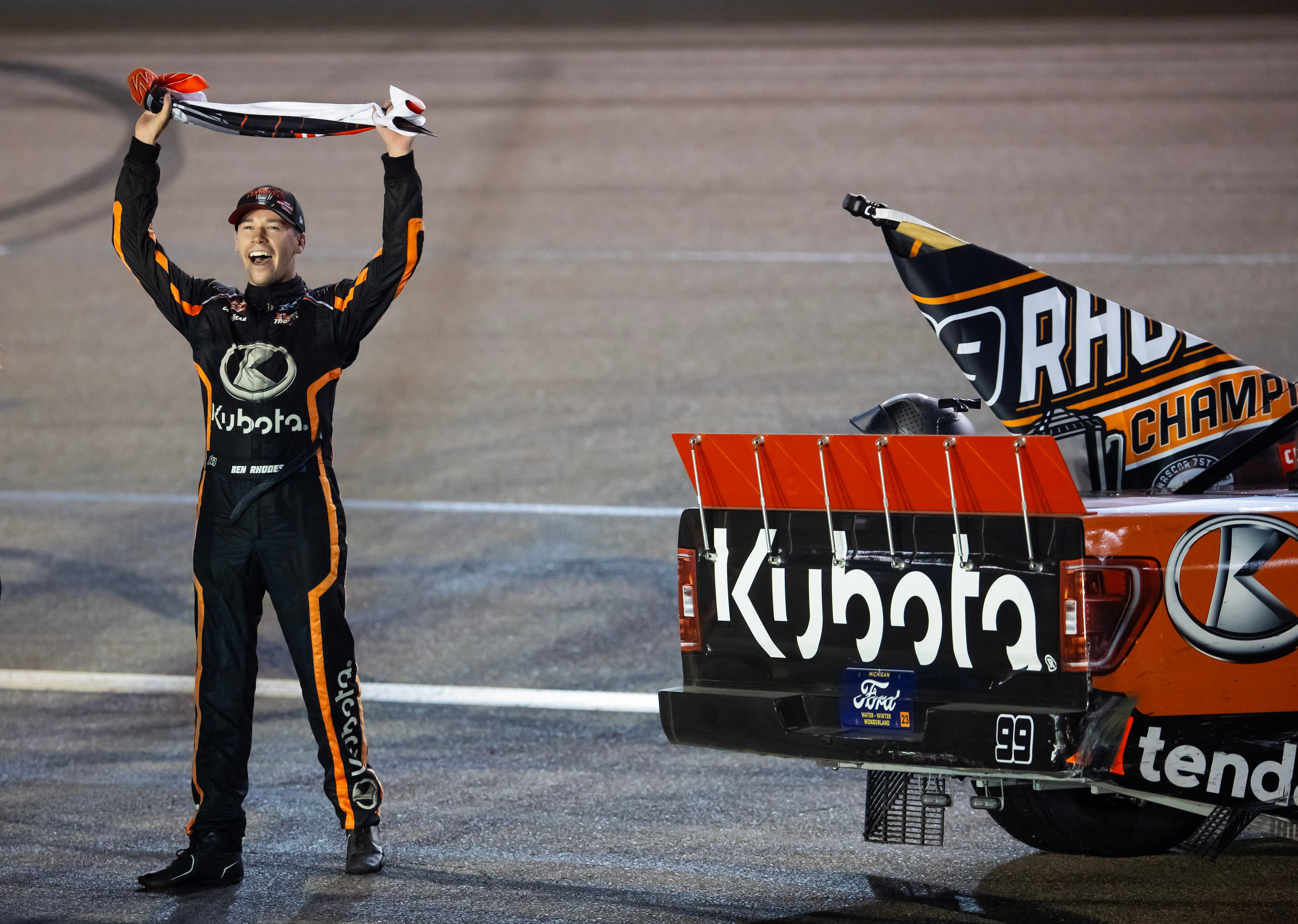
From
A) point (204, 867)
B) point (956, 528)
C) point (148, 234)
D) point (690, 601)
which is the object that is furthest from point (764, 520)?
point (148, 234)

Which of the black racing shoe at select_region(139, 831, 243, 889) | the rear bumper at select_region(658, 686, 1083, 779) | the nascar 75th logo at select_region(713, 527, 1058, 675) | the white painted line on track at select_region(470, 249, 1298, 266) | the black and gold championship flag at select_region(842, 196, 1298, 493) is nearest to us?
the rear bumper at select_region(658, 686, 1083, 779)

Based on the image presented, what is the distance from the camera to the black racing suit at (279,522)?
14.8ft

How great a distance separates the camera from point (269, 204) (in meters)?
4.62

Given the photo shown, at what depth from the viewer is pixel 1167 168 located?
15000 millimetres

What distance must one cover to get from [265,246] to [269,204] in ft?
0.45

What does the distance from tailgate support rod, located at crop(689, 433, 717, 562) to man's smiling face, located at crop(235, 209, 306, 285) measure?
1474 mm

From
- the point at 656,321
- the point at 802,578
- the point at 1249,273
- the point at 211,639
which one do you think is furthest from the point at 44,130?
the point at 802,578

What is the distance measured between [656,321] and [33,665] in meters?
6.79

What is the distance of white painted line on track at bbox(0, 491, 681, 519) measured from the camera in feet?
30.0

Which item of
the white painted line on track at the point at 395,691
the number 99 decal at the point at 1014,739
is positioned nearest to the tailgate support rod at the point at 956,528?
the number 99 decal at the point at 1014,739

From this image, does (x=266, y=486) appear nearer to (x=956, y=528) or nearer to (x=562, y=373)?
(x=956, y=528)

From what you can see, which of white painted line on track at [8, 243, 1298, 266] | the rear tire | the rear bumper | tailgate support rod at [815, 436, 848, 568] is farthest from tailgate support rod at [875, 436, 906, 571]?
white painted line on track at [8, 243, 1298, 266]

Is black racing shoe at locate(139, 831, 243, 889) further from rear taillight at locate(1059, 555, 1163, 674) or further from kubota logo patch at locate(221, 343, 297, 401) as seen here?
rear taillight at locate(1059, 555, 1163, 674)

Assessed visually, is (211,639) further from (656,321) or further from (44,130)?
(44,130)
